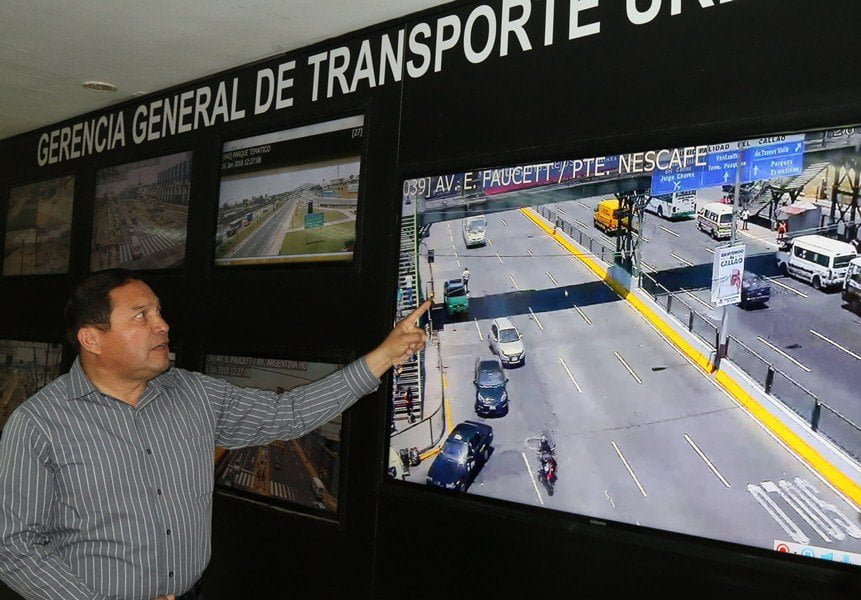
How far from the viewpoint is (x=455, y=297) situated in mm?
2404

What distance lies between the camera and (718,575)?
72.0 inches

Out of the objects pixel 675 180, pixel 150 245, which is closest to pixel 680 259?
pixel 675 180

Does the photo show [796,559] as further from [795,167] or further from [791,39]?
[791,39]

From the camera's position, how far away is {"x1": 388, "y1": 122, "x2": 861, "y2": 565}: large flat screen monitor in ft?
5.51

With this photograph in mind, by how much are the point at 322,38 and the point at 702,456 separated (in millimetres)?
2298

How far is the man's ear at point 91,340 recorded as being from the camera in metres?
1.99

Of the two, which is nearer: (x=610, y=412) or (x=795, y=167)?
(x=795, y=167)

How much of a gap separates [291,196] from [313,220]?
183mm

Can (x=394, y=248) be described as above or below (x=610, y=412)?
above

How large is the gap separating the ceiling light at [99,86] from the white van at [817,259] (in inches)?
137

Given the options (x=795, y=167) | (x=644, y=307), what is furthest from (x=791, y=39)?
(x=644, y=307)

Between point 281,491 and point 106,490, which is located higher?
point 106,490

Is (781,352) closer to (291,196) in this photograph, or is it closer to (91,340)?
(91,340)

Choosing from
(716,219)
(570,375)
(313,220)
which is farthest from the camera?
(313,220)
